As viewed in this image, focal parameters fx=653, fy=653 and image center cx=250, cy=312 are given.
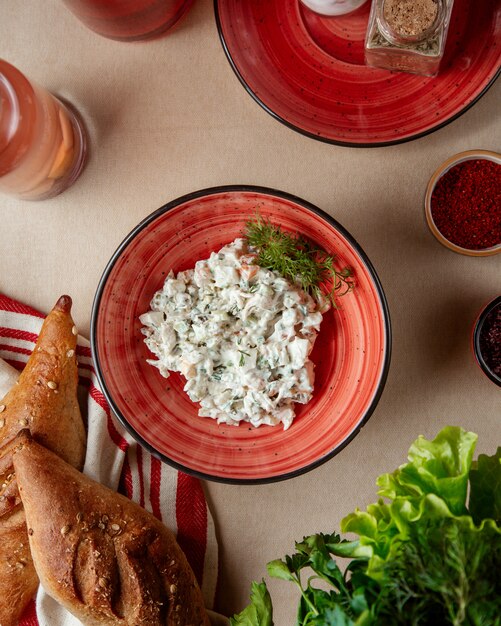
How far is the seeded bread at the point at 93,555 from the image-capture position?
144 cm

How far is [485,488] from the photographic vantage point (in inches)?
44.1

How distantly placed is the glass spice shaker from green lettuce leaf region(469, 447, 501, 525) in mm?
910

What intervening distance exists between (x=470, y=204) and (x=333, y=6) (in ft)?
1.88

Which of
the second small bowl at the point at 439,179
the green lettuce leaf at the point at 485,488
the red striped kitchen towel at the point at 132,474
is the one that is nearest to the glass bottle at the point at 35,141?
the red striped kitchen towel at the point at 132,474

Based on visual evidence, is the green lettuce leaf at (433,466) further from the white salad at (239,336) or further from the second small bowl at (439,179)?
the second small bowl at (439,179)

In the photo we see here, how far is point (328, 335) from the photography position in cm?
159

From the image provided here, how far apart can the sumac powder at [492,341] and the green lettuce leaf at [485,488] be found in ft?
1.57

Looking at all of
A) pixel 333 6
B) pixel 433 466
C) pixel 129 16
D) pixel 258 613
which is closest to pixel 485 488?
pixel 433 466

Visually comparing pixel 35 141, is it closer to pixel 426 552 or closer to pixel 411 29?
pixel 411 29

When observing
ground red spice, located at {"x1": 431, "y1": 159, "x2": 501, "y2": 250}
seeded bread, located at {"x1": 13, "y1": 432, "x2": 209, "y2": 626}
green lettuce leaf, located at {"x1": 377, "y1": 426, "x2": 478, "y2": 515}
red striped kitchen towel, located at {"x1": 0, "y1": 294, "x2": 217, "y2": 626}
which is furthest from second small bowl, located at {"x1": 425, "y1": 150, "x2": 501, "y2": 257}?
seeded bread, located at {"x1": 13, "y1": 432, "x2": 209, "y2": 626}

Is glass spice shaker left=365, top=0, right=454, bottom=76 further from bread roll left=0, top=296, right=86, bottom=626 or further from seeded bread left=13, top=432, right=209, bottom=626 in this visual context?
seeded bread left=13, top=432, right=209, bottom=626

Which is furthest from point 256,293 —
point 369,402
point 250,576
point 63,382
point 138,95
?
point 250,576

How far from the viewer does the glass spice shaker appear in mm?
1464

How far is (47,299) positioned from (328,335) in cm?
73
